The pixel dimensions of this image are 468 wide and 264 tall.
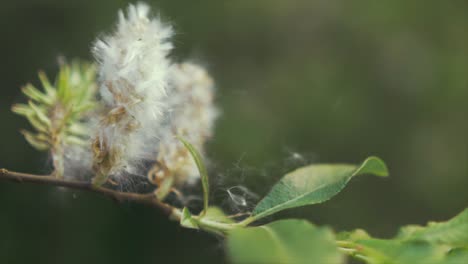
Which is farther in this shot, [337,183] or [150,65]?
[150,65]

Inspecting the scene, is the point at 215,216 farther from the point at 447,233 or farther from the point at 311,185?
the point at 447,233

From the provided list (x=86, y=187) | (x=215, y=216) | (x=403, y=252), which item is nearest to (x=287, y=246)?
(x=403, y=252)

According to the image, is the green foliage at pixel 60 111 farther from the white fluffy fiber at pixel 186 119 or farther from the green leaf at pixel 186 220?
the green leaf at pixel 186 220

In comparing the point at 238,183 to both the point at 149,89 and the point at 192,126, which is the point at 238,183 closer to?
the point at 192,126

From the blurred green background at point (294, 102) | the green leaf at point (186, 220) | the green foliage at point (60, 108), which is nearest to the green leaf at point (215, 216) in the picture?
the green leaf at point (186, 220)

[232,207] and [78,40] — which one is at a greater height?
[78,40]

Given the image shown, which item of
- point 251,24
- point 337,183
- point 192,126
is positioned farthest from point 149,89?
point 251,24
